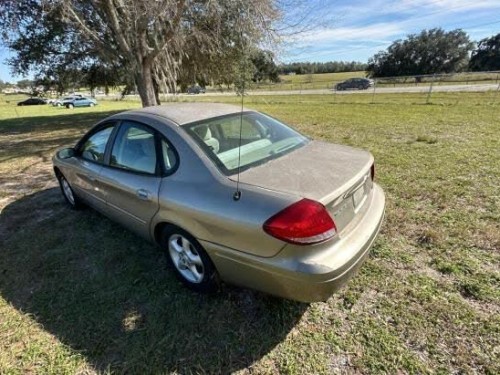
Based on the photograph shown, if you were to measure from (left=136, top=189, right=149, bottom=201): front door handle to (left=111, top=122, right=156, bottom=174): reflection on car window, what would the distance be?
0.55ft

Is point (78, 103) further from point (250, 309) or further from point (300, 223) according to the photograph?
point (300, 223)

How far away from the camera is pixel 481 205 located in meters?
3.81

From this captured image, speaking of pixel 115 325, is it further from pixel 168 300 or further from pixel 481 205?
pixel 481 205

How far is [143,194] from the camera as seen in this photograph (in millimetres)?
2650

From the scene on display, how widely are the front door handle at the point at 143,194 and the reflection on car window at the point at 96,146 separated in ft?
2.93

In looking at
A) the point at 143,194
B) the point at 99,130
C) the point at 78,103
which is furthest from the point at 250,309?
the point at 78,103

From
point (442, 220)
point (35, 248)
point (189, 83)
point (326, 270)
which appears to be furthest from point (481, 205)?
point (189, 83)

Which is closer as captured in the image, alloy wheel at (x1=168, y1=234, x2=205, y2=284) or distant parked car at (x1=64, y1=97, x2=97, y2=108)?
alloy wheel at (x1=168, y1=234, x2=205, y2=284)

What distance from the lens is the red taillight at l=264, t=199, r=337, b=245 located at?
1862mm

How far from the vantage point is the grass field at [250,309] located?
2.02 m

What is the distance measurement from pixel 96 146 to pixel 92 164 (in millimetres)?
219

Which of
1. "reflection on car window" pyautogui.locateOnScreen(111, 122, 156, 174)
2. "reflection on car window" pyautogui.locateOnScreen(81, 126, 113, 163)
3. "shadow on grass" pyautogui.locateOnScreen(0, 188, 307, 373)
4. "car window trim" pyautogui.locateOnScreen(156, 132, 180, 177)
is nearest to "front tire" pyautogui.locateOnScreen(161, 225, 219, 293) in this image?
"shadow on grass" pyautogui.locateOnScreen(0, 188, 307, 373)

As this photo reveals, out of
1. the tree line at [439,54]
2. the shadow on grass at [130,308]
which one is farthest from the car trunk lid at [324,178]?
the tree line at [439,54]

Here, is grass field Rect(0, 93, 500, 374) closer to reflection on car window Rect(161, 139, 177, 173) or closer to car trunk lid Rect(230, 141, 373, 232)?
car trunk lid Rect(230, 141, 373, 232)
